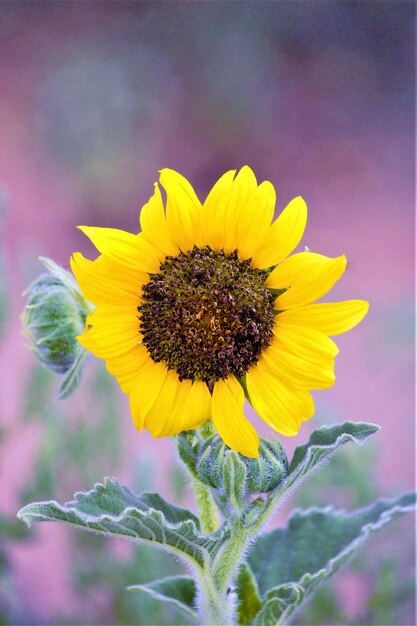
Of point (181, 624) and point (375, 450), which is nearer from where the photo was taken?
point (181, 624)

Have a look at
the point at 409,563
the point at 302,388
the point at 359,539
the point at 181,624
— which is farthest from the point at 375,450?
the point at 302,388

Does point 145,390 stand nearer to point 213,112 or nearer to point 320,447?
point 320,447

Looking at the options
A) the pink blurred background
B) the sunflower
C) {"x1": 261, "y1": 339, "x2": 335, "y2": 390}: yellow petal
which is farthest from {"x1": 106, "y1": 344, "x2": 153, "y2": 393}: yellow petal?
the pink blurred background

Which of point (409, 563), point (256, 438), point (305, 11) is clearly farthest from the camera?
point (305, 11)

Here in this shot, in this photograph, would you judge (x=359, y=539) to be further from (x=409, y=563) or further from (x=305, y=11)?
(x=305, y=11)

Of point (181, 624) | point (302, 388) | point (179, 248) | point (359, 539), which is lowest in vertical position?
point (181, 624)

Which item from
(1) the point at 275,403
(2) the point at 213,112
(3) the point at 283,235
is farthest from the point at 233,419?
(2) the point at 213,112

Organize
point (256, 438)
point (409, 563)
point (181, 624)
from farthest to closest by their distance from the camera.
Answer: point (409, 563)
point (181, 624)
point (256, 438)

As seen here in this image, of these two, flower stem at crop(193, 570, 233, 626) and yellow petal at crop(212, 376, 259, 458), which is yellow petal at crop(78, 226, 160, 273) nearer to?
yellow petal at crop(212, 376, 259, 458)
